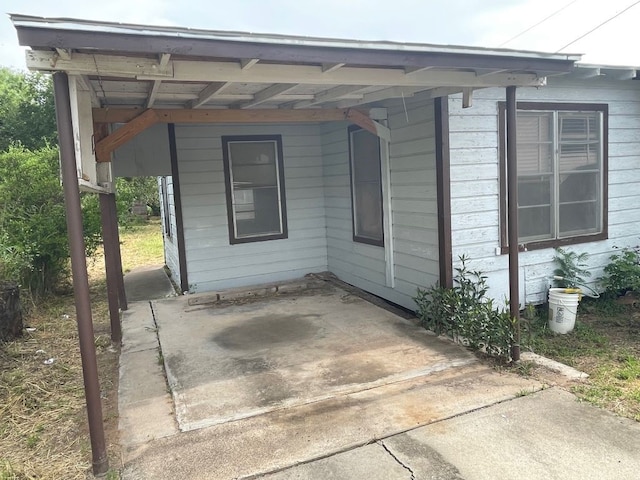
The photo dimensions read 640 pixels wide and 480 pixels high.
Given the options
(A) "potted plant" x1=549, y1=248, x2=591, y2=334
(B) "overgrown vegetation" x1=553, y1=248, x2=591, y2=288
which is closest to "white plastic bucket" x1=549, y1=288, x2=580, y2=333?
(A) "potted plant" x1=549, y1=248, x2=591, y2=334

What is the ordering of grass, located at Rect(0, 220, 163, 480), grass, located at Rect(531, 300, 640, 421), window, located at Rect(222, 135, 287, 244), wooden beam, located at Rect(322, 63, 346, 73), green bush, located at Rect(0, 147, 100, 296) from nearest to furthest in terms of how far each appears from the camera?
grass, located at Rect(0, 220, 163, 480)
wooden beam, located at Rect(322, 63, 346, 73)
grass, located at Rect(531, 300, 640, 421)
green bush, located at Rect(0, 147, 100, 296)
window, located at Rect(222, 135, 287, 244)

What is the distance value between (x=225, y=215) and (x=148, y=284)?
220 centimetres

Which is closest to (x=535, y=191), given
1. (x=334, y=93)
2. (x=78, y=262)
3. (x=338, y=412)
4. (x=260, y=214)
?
(x=334, y=93)

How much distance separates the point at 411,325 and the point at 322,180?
304 cm

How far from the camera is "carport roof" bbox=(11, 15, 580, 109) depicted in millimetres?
2371

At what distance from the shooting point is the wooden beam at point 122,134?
4324 mm

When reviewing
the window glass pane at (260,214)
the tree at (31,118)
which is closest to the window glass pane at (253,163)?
the window glass pane at (260,214)

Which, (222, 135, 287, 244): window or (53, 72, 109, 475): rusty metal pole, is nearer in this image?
(53, 72, 109, 475): rusty metal pole

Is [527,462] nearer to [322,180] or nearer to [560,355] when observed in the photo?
[560,355]

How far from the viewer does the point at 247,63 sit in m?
2.87

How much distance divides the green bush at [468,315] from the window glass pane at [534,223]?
2.42 ft

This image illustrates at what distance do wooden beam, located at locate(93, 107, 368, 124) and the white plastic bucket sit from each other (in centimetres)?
294

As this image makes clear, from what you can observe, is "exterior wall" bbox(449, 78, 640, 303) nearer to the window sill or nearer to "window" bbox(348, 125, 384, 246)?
the window sill

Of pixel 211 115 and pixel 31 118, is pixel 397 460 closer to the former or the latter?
pixel 211 115
